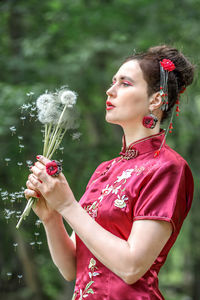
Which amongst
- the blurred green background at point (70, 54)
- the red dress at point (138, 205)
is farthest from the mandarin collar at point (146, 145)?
the blurred green background at point (70, 54)

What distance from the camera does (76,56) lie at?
485cm

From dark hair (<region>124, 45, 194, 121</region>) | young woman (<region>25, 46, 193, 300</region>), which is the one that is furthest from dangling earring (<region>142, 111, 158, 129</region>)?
dark hair (<region>124, 45, 194, 121</region>)

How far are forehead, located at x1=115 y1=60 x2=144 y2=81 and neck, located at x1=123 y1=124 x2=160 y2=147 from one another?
0.22 m

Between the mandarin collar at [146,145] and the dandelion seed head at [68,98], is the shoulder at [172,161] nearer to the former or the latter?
the mandarin collar at [146,145]

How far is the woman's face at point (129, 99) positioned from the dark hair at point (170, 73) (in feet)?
0.11

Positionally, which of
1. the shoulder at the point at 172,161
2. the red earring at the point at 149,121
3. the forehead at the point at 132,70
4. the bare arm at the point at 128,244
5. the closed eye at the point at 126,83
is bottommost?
the bare arm at the point at 128,244

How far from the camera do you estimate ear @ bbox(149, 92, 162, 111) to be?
1.84 metres

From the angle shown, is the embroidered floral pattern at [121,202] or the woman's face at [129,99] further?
the woman's face at [129,99]

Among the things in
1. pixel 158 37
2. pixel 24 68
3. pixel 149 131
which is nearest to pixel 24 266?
pixel 24 68

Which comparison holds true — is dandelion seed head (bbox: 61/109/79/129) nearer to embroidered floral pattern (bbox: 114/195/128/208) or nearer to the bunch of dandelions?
the bunch of dandelions

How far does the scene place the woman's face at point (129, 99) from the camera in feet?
5.94

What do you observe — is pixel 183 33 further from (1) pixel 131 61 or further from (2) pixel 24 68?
(1) pixel 131 61

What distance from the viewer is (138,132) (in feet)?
6.14

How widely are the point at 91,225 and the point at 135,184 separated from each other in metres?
0.24
